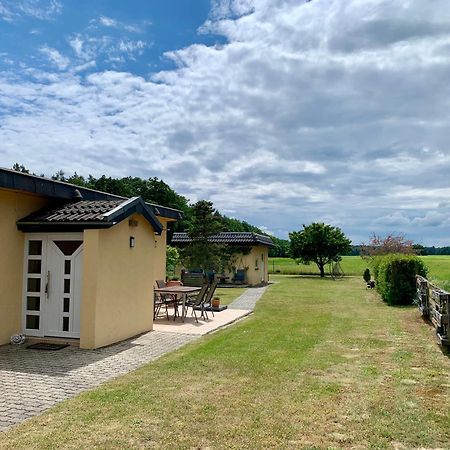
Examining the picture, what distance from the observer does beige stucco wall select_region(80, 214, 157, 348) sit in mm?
8320

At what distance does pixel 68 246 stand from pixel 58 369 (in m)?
2.78

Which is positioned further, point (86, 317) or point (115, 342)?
point (115, 342)

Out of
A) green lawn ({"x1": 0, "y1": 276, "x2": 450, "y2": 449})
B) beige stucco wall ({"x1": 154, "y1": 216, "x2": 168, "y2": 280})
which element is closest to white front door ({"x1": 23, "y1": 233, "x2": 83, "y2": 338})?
green lawn ({"x1": 0, "y1": 276, "x2": 450, "y2": 449})

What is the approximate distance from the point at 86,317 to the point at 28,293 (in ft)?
5.24

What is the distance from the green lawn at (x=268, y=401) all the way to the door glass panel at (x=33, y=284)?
10.6 feet

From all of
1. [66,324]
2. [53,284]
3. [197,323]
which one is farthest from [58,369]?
[197,323]

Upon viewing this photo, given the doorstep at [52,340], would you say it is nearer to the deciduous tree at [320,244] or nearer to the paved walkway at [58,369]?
the paved walkway at [58,369]

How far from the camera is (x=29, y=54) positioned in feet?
34.5

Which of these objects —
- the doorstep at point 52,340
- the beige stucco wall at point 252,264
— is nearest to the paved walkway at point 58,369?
the doorstep at point 52,340

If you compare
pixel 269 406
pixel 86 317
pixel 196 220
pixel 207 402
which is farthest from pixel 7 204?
pixel 196 220

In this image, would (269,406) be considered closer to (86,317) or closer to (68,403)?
(68,403)

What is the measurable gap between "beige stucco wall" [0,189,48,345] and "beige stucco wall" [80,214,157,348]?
1577 millimetres

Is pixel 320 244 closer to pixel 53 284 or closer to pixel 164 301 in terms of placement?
pixel 164 301

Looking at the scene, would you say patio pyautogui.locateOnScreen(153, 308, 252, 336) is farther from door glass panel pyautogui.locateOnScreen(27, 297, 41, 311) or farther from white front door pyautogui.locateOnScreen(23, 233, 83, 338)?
door glass panel pyautogui.locateOnScreen(27, 297, 41, 311)
